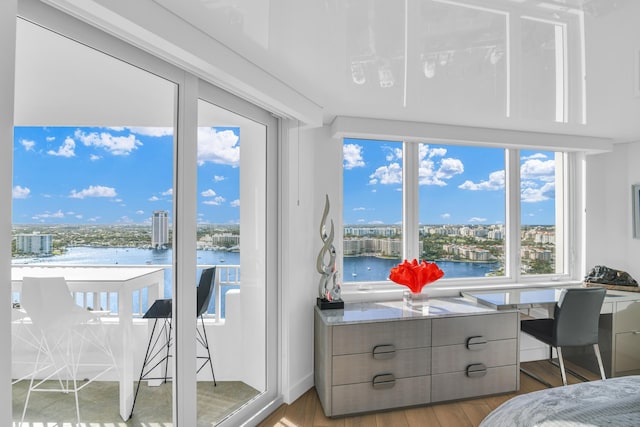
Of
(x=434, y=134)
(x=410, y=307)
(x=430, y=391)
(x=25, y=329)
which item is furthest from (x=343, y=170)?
(x=25, y=329)

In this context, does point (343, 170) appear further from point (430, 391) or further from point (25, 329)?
point (25, 329)

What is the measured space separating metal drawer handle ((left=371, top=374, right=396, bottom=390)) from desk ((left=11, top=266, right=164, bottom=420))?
157 cm

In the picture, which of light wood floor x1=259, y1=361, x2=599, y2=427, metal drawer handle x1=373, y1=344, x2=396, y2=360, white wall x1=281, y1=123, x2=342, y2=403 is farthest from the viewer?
white wall x1=281, y1=123, x2=342, y2=403

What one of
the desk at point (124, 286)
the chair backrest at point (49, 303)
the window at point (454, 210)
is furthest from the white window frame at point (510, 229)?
the chair backrest at point (49, 303)

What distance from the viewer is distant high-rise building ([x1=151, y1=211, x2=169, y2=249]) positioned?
1716mm

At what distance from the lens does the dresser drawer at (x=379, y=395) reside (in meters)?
2.47

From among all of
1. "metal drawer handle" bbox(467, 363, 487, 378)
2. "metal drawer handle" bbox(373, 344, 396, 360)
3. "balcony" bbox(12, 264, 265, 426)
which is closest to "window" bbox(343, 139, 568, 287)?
"metal drawer handle" bbox(373, 344, 396, 360)

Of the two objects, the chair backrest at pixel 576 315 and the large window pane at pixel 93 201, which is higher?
the large window pane at pixel 93 201

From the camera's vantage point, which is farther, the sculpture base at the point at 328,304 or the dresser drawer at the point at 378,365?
the sculpture base at the point at 328,304

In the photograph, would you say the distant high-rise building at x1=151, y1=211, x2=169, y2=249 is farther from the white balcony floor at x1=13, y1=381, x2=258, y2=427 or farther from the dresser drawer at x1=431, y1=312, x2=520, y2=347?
the dresser drawer at x1=431, y1=312, x2=520, y2=347

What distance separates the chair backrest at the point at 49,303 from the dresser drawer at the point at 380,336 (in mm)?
1582

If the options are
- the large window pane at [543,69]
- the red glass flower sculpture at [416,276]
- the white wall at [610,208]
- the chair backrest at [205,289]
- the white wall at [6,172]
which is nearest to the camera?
the white wall at [6,172]

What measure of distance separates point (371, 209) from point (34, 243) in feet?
8.26

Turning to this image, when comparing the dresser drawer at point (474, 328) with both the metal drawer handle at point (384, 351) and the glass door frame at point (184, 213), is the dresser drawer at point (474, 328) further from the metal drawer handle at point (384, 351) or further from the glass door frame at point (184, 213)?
the glass door frame at point (184, 213)
